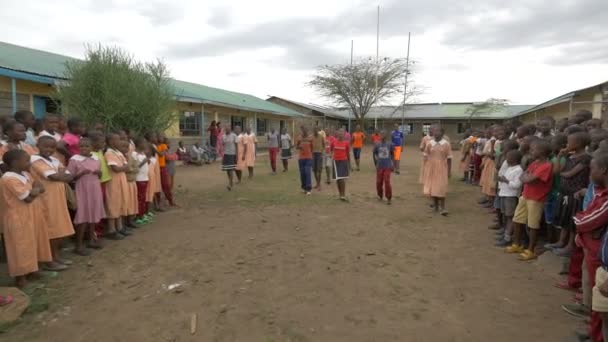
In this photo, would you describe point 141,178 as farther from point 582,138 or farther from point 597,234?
point 582,138

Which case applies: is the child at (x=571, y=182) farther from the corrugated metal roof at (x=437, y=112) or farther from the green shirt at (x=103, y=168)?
the corrugated metal roof at (x=437, y=112)

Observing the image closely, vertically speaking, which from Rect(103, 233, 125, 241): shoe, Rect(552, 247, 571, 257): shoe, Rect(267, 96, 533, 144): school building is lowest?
Rect(103, 233, 125, 241): shoe

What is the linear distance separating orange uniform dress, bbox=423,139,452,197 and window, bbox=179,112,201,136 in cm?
1246

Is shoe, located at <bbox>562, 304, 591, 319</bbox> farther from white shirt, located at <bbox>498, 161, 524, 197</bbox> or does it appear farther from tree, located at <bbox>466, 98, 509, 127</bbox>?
tree, located at <bbox>466, 98, 509, 127</bbox>

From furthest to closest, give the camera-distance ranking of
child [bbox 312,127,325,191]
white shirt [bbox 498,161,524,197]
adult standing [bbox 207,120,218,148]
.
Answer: adult standing [bbox 207,120,218,148], child [bbox 312,127,325,191], white shirt [bbox 498,161,524,197]

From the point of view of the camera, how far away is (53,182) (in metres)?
4.09

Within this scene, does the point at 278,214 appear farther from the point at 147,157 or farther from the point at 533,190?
the point at 533,190

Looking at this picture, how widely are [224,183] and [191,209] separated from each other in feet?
10.5

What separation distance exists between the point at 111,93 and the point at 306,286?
594 centimetres

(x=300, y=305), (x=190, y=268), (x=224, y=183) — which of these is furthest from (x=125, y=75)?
(x=300, y=305)

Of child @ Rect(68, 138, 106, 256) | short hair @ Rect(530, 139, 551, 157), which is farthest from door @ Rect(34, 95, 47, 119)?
short hair @ Rect(530, 139, 551, 157)

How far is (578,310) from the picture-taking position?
10.1 ft

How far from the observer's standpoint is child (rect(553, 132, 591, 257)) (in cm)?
387

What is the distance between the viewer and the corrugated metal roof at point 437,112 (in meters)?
33.4
